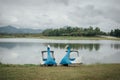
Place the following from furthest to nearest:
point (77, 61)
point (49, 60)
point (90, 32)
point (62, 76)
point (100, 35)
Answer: point (100, 35), point (90, 32), point (77, 61), point (49, 60), point (62, 76)

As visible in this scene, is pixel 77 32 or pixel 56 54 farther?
pixel 77 32

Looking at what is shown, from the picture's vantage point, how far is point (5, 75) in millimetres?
10383

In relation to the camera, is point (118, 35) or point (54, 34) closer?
point (118, 35)

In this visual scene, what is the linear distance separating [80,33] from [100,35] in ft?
45.7

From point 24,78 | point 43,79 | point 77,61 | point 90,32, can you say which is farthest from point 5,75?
point 90,32

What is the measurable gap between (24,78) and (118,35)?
117 metres

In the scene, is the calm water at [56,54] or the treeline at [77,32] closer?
the calm water at [56,54]

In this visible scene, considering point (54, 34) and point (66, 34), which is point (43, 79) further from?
point (54, 34)

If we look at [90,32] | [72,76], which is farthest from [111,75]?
[90,32]

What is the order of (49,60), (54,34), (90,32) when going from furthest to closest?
(54,34) < (90,32) < (49,60)

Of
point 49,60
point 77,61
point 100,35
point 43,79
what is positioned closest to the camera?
point 43,79

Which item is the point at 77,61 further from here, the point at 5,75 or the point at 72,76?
the point at 5,75

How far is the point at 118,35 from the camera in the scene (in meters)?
122

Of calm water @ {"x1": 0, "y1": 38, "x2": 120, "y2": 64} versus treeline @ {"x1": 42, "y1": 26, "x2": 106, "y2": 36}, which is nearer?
calm water @ {"x1": 0, "y1": 38, "x2": 120, "y2": 64}
